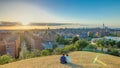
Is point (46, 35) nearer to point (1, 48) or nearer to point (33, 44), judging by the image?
point (33, 44)

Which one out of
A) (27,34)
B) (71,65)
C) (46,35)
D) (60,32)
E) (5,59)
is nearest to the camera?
(71,65)

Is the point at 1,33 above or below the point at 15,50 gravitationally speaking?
above

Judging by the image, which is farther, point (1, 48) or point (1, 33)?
point (1, 33)

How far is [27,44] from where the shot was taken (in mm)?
25422

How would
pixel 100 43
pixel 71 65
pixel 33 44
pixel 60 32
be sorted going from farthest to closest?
pixel 60 32 → pixel 100 43 → pixel 33 44 → pixel 71 65

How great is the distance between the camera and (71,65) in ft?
29.0

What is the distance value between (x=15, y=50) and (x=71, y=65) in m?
12.4

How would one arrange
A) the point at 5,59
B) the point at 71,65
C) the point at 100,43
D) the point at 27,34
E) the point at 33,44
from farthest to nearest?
the point at 27,34 < the point at 100,43 < the point at 33,44 < the point at 5,59 < the point at 71,65

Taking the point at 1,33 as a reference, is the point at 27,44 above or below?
below

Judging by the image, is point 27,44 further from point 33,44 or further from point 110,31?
point 110,31

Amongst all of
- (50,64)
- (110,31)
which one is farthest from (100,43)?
(110,31)

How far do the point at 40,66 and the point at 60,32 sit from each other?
30740 mm

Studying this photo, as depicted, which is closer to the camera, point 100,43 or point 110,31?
point 100,43

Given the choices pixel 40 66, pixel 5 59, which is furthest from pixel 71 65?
pixel 5 59
